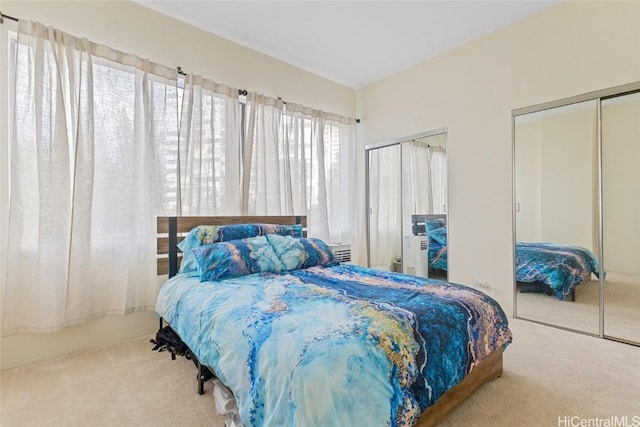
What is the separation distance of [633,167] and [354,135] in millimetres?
2822

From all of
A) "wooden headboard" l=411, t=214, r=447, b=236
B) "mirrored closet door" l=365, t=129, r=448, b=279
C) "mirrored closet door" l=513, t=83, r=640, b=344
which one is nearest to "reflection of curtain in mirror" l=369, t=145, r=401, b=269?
"mirrored closet door" l=365, t=129, r=448, b=279

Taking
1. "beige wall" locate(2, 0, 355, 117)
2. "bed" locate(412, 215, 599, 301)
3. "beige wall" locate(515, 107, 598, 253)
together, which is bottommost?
"bed" locate(412, 215, 599, 301)

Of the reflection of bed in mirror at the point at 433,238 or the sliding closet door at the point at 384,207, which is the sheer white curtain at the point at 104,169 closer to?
the sliding closet door at the point at 384,207

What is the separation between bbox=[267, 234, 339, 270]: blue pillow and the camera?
8.17 ft

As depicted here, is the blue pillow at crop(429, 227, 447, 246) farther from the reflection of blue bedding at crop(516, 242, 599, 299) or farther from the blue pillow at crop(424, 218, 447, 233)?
the reflection of blue bedding at crop(516, 242, 599, 299)

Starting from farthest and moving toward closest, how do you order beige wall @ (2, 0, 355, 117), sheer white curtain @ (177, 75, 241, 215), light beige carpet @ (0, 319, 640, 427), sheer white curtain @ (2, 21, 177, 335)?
1. sheer white curtain @ (177, 75, 241, 215)
2. beige wall @ (2, 0, 355, 117)
3. sheer white curtain @ (2, 21, 177, 335)
4. light beige carpet @ (0, 319, 640, 427)

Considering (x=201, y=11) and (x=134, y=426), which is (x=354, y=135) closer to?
(x=201, y=11)

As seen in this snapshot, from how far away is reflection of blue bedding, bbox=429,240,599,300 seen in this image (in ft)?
8.46

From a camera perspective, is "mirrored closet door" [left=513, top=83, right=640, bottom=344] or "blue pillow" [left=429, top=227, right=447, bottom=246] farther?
"blue pillow" [left=429, top=227, right=447, bottom=246]

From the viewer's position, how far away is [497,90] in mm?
3012

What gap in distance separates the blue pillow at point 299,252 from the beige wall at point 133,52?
1291 millimetres

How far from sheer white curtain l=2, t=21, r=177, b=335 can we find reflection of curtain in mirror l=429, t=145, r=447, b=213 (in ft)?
8.99

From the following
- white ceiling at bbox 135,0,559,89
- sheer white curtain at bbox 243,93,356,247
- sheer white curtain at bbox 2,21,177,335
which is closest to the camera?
sheer white curtain at bbox 2,21,177,335

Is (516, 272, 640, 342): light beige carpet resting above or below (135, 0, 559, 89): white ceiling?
below
